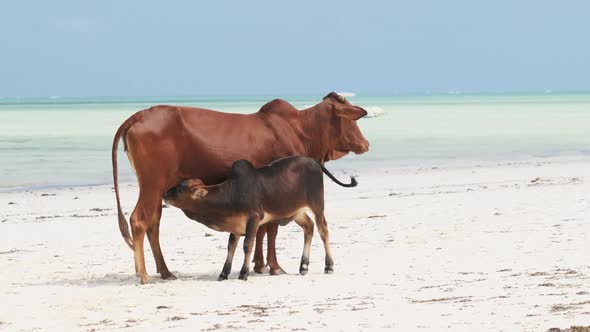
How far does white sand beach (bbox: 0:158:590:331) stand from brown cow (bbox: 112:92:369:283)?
1.75 ft

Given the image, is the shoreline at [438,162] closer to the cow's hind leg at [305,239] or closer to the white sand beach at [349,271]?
the white sand beach at [349,271]

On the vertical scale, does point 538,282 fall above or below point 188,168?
below

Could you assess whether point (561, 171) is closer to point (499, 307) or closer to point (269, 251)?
point (269, 251)

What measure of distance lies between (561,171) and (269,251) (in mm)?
14937

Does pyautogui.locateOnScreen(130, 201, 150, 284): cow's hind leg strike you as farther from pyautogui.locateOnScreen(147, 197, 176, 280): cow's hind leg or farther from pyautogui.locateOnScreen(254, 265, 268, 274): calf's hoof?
pyautogui.locateOnScreen(254, 265, 268, 274): calf's hoof

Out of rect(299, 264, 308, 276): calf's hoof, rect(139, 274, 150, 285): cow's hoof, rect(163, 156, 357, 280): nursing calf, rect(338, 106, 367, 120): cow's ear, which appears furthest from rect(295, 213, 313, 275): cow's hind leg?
rect(139, 274, 150, 285): cow's hoof

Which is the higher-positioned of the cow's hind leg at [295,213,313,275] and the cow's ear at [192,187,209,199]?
the cow's ear at [192,187,209,199]

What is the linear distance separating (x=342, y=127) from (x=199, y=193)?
1985 millimetres

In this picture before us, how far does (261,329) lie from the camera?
7.70 m

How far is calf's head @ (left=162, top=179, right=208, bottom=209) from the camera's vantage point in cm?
977

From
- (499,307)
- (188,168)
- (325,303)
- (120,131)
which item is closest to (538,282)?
(499,307)

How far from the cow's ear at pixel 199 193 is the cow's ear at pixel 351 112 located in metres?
1.92

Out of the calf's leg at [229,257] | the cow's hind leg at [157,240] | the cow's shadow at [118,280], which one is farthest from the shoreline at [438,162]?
the calf's leg at [229,257]

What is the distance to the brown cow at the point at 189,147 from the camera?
10070 mm
